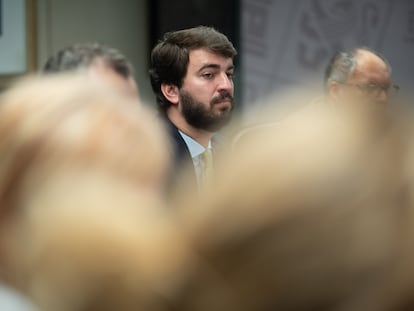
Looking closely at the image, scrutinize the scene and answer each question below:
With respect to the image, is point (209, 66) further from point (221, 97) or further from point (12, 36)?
point (12, 36)

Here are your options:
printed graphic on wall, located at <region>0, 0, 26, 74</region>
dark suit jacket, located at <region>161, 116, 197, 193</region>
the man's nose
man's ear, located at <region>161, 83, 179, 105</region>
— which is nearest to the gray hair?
the man's nose

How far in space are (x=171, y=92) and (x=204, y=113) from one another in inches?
10.6

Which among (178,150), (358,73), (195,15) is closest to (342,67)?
(358,73)

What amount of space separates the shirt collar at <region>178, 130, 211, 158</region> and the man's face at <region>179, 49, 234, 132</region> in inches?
3.2

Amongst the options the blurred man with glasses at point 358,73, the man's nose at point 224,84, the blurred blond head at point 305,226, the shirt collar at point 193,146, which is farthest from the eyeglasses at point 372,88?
the blurred blond head at point 305,226

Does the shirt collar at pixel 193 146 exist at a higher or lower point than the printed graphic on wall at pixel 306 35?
higher

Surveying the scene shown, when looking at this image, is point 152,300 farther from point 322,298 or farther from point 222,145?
point 222,145

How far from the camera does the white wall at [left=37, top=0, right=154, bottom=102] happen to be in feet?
19.6


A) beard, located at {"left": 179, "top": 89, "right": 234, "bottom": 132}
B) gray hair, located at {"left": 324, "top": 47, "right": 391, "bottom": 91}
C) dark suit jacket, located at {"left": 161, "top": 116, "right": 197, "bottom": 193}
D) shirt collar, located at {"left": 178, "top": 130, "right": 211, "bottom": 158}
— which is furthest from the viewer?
gray hair, located at {"left": 324, "top": 47, "right": 391, "bottom": 91}

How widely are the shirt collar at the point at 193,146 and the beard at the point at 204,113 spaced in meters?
0.06

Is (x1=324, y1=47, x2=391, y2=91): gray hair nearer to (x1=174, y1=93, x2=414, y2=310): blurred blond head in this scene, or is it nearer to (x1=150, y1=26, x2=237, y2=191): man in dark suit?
(x1=150, y1=26, x2=237, y2=191): man in dark suit

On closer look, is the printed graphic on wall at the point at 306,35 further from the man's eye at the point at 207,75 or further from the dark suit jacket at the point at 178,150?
the dark suit jacket at the point at 178,150

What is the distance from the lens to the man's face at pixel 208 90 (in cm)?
347

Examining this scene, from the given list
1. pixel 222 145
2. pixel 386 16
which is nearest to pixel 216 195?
pixel 222 145
